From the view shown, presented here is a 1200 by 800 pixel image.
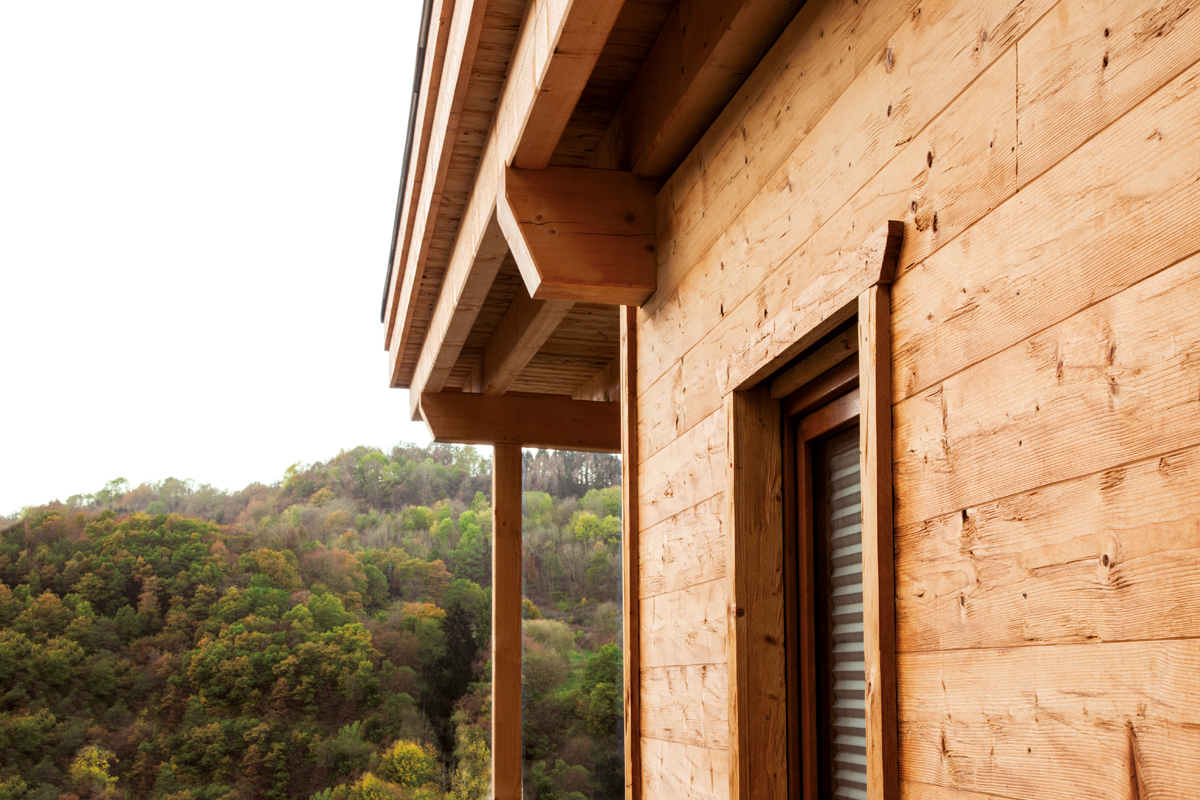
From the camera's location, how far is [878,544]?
1.53 metres

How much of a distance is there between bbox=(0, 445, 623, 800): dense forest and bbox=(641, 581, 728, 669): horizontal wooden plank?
29.1ft

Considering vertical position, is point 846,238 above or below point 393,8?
below

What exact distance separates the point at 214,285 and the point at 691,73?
39.8 feet

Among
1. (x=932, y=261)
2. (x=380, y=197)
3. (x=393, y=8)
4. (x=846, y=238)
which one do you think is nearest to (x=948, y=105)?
(x=932, y=261)

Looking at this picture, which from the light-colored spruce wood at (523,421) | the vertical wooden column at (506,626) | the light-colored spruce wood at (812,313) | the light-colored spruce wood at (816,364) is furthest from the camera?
the light-colored spruce wood at (523,421)

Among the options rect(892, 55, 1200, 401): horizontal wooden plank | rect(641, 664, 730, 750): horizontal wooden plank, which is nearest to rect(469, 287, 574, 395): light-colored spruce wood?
rect(641, 664, 730, 750): horizontal wooden plank

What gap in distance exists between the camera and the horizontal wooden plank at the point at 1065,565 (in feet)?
3.33

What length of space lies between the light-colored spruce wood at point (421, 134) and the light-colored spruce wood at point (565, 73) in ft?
1.48

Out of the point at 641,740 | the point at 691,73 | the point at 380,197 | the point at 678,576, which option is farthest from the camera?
the point at 380,197

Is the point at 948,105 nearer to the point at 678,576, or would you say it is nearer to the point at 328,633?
the point at 678,576

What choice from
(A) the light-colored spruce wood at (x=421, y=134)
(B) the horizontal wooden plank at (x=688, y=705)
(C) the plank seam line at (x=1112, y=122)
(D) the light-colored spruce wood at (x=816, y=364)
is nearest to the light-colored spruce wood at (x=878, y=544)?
(D) the light-colored spruce wood at (x=816, y=364)

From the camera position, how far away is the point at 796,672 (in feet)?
7.07

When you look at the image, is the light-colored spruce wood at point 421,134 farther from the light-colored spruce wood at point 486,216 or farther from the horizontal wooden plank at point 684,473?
the horizontal wooden plank at point 684,473

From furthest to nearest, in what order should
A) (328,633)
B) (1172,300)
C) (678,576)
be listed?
(328,633), (678,576), (1172,300)
